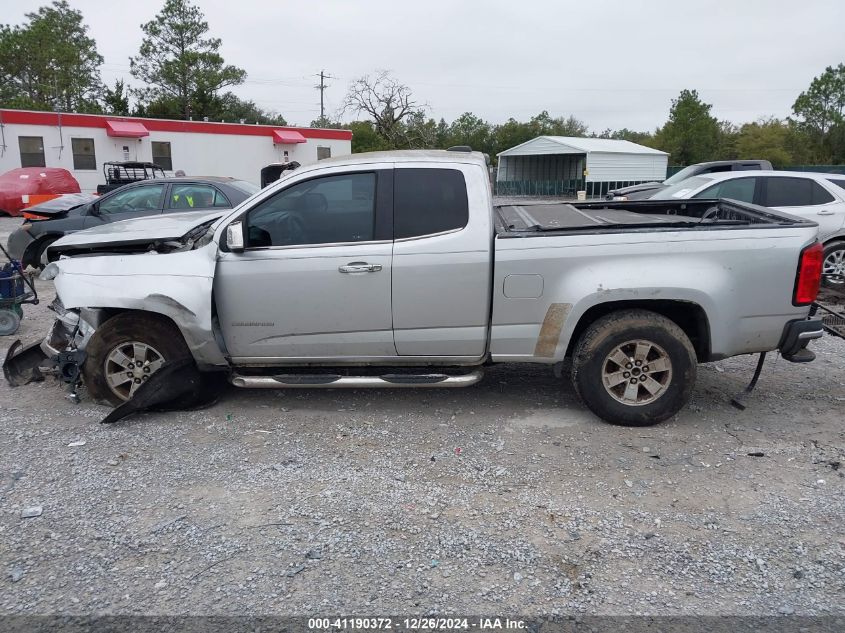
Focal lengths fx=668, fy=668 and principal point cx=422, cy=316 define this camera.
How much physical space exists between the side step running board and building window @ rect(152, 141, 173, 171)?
2985 cm

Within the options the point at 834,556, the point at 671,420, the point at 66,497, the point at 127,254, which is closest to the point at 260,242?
the point at 127,254

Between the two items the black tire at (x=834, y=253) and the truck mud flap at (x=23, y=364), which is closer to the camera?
the truck mud flap at (x=23, y=364)

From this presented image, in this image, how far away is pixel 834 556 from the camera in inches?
131

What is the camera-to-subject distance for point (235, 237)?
4.79m

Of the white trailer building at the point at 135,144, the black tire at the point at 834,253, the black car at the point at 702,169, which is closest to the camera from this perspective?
the black tire at the point at 834,253

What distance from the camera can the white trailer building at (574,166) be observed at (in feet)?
113

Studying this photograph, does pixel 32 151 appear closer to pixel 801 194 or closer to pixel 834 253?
pixel 801 194

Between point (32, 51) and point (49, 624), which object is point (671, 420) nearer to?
point (49, 624)

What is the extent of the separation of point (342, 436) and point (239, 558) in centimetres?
148

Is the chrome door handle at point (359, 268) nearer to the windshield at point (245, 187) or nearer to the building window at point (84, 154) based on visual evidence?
the windshield at point (245, 187)

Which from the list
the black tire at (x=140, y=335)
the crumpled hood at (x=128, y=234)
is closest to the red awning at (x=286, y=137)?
the crumpled hood at (x=128, y=234)

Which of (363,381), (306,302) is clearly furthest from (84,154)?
(363,381)

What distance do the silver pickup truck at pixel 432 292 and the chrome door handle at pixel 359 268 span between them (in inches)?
0.4

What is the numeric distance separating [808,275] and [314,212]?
3472mm
